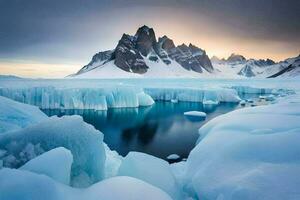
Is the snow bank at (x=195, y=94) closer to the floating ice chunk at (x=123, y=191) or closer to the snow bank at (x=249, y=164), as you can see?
the snow bank at (x=249, y=164)

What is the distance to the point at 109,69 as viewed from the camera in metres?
113

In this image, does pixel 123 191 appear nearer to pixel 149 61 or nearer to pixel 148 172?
pixel 148 172

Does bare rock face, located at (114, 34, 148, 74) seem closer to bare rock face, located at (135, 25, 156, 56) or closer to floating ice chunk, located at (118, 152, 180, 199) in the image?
bare rock face, located at (135, 25, 156, 56)

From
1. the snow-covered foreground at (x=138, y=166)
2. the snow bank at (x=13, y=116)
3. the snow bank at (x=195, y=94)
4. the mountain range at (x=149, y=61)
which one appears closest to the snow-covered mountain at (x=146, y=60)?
the mountain range at (x=149, y=61)

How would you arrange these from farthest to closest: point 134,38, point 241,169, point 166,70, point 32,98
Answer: point 134,38 → point 166,70 → point 32,98 → point 241,169

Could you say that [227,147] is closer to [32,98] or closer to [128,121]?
[128,121]

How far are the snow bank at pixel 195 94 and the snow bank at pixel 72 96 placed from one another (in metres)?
11.0

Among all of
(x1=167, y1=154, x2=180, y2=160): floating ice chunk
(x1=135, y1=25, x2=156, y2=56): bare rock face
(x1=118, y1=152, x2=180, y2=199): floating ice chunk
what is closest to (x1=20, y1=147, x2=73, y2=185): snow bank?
(x1=118, y1=152, x2=180, y2=199): floating ice chunk

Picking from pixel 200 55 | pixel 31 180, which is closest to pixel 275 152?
pixel 31 180

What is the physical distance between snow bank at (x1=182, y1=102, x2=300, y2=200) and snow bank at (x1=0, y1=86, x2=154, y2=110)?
2291 centimetres

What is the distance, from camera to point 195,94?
39.7 meters

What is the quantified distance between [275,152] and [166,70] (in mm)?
124226

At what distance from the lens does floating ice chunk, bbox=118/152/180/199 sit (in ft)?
19.9

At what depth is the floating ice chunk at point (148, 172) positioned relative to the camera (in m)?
6.07
